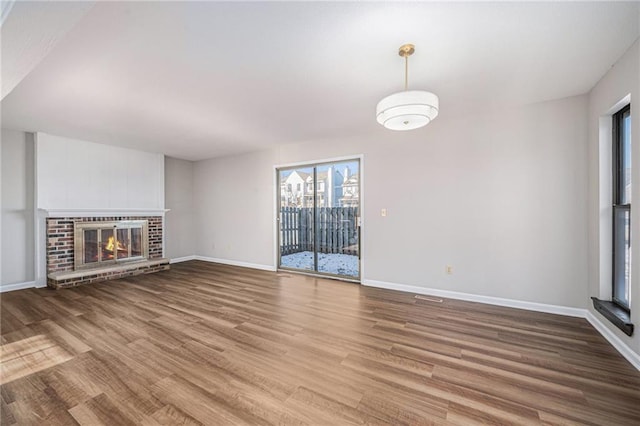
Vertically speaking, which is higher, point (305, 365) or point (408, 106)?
point (408, 106)

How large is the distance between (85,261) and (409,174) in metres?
5.69

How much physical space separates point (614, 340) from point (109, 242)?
716 cm

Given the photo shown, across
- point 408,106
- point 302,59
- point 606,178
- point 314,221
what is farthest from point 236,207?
point 606,178

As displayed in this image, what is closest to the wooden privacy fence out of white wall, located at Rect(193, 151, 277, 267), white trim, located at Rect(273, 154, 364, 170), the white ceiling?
white wall, located at Rect(193, 151, 277, 267)

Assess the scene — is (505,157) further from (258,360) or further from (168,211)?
(168,211)

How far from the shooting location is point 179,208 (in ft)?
21.1

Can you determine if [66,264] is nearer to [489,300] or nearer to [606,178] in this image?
[489,300]

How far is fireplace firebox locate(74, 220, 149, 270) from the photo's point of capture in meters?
4.64

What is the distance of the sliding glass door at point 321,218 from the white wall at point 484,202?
0.28 metres

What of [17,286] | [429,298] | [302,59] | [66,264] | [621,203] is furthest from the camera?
[66,264]

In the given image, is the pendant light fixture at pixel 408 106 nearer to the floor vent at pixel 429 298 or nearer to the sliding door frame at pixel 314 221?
the sliding door frame at pixel 314 221

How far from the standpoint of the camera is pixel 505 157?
3.37 metres

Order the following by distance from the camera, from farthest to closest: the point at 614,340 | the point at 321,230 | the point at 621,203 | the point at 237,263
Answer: the point at 237,263, the point at 321,230, the point at 621,203, the point at 614,340

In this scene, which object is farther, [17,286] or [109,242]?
[109,242]
